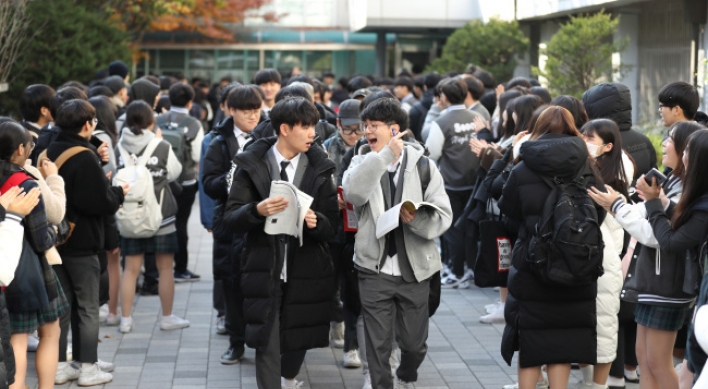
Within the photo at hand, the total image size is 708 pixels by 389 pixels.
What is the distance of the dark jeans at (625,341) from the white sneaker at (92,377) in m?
3.46

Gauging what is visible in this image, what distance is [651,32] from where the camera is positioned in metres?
16.4

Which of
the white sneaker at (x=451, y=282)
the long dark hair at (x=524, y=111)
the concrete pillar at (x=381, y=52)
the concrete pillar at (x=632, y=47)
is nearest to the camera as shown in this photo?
the long dark hair at (x=524, y=111)

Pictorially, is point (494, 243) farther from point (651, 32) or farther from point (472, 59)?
point (472, 59)

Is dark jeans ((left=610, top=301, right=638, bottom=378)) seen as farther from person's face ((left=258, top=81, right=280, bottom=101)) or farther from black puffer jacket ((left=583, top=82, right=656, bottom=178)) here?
person's face ((left=258, top=81, right=280, bottom=101))

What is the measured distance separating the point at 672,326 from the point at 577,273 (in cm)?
61

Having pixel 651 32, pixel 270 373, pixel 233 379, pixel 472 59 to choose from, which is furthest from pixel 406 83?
pixel 270 373

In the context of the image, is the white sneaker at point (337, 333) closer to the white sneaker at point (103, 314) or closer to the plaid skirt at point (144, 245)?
the plaid skirt at point (144, 245)

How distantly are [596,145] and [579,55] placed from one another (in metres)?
6.43

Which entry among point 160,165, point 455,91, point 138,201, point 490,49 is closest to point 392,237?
point 138,201

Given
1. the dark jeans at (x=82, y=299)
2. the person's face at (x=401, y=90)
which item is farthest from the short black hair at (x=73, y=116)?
the person's face at (x=401, y=90)

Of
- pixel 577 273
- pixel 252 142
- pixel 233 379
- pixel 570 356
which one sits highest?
pixel 252 142

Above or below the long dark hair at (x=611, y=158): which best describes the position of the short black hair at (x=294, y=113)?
above

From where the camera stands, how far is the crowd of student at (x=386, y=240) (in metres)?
5.75

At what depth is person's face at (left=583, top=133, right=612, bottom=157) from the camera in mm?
6590
